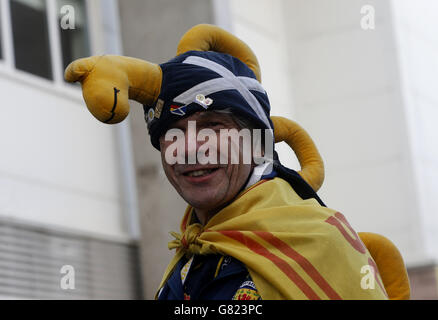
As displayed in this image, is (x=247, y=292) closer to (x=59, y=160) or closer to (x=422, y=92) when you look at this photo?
(x=59, y=160)

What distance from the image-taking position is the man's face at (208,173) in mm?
2791

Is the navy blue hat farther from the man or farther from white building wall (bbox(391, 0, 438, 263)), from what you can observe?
white building wall (bbox(391, 0, 438, 263))

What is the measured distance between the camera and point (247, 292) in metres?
2.63

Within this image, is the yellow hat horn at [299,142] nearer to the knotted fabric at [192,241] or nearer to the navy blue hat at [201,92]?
the navy blue hat at [201,92]

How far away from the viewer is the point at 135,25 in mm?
8836

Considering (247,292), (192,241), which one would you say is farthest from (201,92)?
(247,292)

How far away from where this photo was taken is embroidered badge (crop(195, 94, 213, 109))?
2805 millimetres

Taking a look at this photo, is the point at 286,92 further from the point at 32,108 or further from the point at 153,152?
the point at 32,108

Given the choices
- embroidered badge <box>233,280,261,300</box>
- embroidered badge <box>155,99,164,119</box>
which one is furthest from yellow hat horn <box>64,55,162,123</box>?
embroidered badge <box>233,280,261,300</box>

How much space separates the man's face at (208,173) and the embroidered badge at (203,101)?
1.3 inches

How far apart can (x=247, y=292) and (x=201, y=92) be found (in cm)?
65

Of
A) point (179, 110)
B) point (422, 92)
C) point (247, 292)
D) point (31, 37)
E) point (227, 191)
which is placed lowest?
point (247, 292)

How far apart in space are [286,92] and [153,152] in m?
1.89
